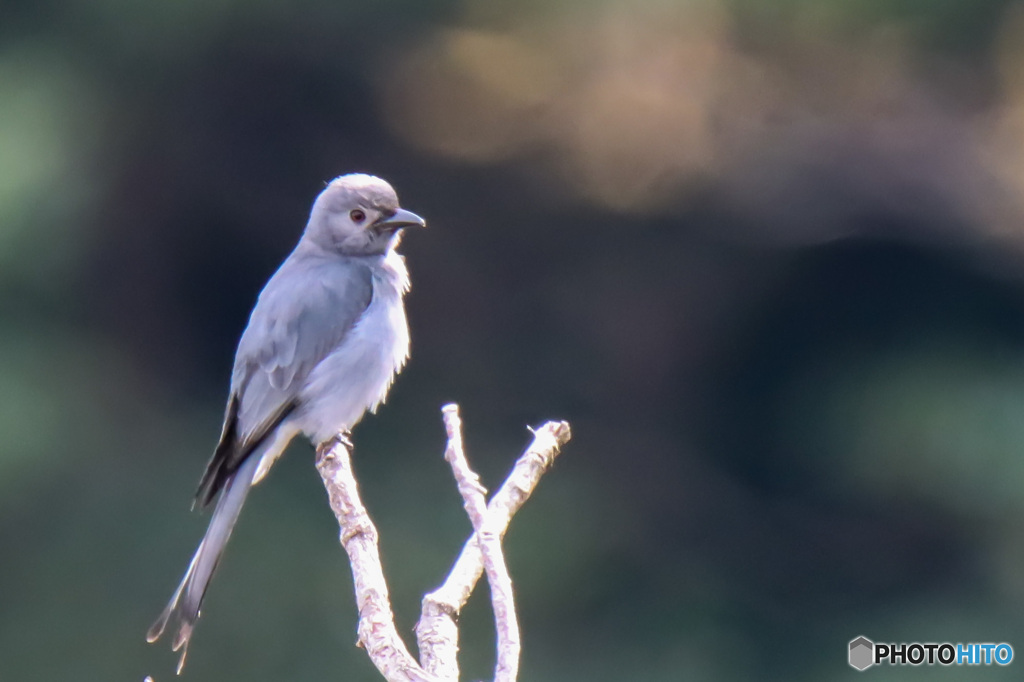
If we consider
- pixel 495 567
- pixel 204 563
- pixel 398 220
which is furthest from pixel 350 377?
pixel 495 567

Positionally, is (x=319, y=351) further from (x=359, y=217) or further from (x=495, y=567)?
(x=495, y=567)

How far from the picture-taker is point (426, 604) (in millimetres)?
2910

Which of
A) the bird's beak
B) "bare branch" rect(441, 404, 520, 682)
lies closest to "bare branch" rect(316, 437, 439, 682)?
"bare branch" rect(441, 404, 520, 682)

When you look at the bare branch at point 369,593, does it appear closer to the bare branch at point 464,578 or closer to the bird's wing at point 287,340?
the bare branch at point 464,578

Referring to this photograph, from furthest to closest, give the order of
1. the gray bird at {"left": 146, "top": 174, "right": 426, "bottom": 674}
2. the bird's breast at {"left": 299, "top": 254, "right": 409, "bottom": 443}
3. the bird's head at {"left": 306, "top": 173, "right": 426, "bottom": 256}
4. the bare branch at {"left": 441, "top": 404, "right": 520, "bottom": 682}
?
the bird's head at {"left": 306, "top": 173, "right": 426, "bottom": 256}, the bird's breast at {"left": 299, "top": 254, "right": 409, "bottom": 443}, the gray bird at {"left": 146, "top": 174, "right": 426, "bottom": 674}, the bare branch at {"left": 441, "top": 404, "right": 520, "bottom": 682}

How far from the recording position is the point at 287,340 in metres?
4.34

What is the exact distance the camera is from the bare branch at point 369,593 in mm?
2801

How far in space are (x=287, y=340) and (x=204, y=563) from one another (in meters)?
0.80

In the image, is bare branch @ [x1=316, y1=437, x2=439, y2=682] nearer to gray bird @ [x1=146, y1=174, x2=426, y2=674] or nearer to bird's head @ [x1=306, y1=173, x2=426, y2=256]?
gray bird @ [x1=146, y1=174, x2=426, y2=674]

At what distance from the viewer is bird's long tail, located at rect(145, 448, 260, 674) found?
11.9 feet

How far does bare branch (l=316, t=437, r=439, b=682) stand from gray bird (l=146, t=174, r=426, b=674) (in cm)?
47

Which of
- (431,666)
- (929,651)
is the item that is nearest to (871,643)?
(929,651)

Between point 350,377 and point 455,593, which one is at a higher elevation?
point 350,377

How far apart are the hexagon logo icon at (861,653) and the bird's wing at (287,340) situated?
4.34 m
